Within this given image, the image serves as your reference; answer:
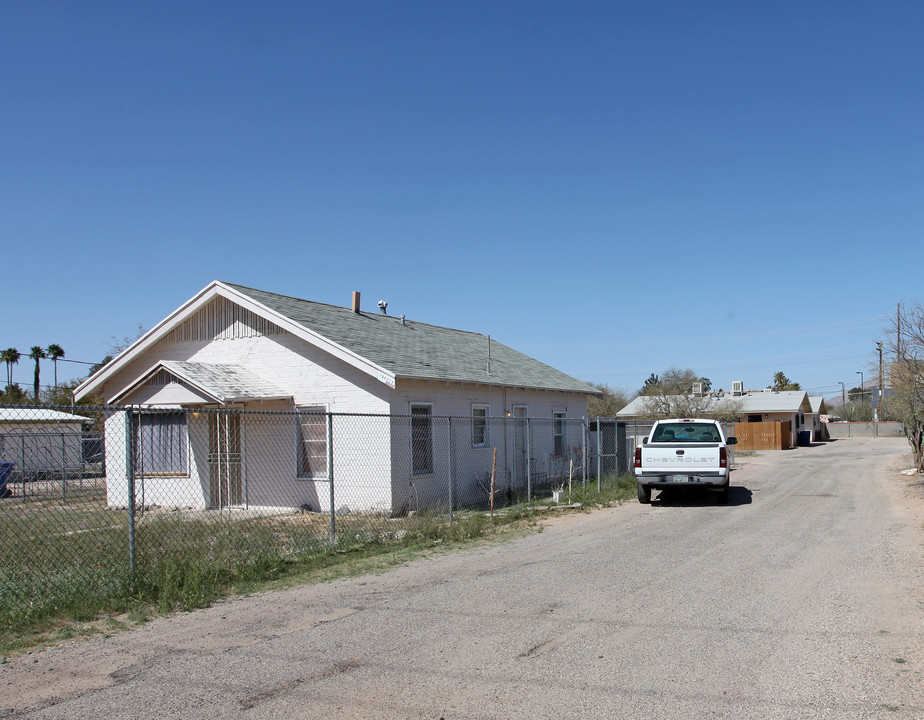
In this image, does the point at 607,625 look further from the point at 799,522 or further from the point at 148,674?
the point at 799,522

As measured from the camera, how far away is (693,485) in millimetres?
15852

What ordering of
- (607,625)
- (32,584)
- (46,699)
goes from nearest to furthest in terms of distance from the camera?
(46,699) → (607,625) → (32,584)

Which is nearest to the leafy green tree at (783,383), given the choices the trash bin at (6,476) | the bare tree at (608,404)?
the bare tree at (608,404)

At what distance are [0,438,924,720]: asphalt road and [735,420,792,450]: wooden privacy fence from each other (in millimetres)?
37888

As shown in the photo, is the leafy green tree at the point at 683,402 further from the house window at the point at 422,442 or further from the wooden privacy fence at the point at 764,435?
the house window at the point at 422,442

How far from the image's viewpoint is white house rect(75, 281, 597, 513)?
15.6 metres

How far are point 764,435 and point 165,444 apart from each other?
39123 mm

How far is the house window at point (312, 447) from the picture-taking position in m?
16.0

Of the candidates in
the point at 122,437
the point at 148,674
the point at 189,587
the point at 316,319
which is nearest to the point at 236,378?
the point at 316,319

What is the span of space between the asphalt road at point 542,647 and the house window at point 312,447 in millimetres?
6373

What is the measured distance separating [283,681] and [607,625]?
2818 mm

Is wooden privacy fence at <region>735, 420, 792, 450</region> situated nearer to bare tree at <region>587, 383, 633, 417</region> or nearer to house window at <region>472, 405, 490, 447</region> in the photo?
bare tree at <region>587, 383, 633, 417</region>

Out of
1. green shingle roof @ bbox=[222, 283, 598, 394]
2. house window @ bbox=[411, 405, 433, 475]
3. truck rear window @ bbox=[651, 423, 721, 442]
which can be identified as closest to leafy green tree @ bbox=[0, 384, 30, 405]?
green shingle roof @ bbox=[222, 283, 598, 394]

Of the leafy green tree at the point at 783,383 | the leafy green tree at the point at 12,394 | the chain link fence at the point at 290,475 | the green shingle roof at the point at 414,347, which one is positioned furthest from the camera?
the leafy green tree at the point at 783,383
